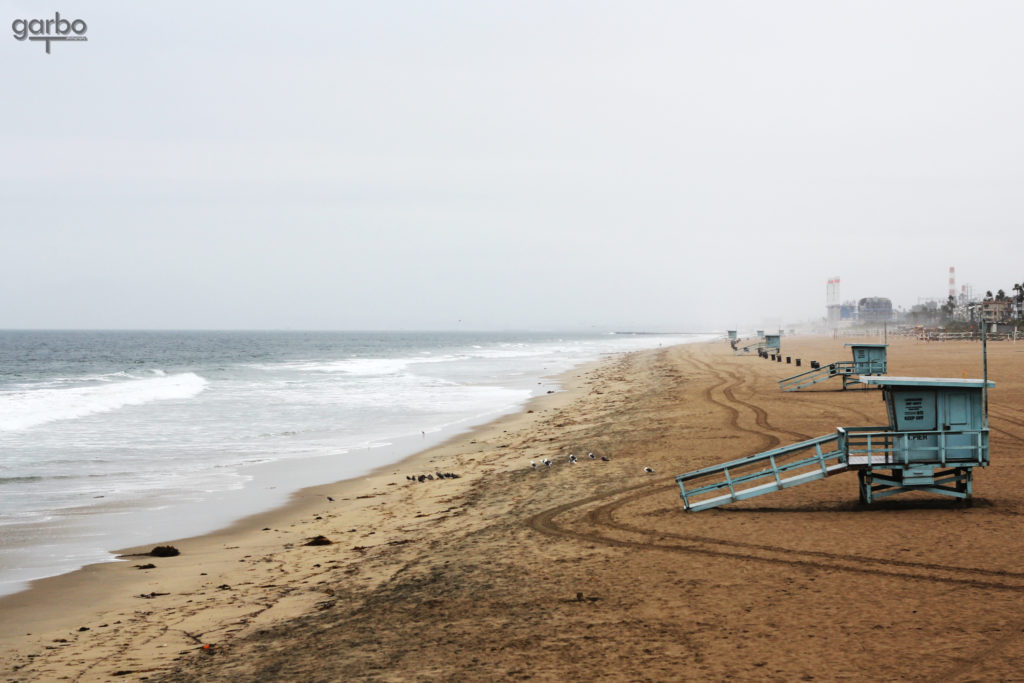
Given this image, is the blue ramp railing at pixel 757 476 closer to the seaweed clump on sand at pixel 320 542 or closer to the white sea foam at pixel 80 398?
the seaweed clump on sand at pixel 320 542

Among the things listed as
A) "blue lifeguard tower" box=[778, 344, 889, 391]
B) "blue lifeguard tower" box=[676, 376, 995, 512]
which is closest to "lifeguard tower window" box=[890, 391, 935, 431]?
"blue lifeguard tower" box=[676, 376, 995, 512]

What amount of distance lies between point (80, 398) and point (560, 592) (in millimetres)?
43232

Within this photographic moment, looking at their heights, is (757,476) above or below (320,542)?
above

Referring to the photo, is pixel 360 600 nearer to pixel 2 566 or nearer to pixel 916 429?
pixel 2 566

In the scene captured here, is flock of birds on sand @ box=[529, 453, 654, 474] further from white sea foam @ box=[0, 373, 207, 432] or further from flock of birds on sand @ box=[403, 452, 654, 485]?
white sea foam @ box=[0, 373, 207, 432]

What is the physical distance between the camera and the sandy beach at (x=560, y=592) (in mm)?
9273

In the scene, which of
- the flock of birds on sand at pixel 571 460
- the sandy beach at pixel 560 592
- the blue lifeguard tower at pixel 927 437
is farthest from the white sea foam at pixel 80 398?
the blue lifeguard tower at pixel 927 437

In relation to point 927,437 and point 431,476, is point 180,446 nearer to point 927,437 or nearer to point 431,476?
point 431,476

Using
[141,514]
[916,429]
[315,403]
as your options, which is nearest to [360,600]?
[141,514]

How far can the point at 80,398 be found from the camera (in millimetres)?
46969

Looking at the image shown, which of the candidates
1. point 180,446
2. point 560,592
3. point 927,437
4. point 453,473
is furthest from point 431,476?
point 180,446

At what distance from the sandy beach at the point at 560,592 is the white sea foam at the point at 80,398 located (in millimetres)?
24429

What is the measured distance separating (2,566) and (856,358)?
3666cm

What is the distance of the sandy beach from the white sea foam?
2443 cm
